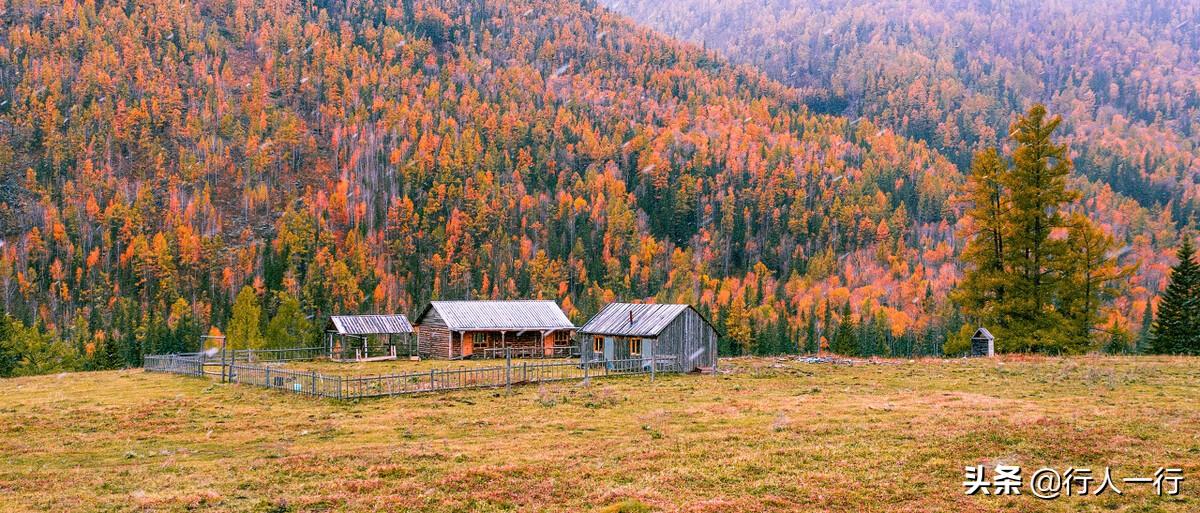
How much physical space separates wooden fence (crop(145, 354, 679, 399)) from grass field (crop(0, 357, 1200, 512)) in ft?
4.92

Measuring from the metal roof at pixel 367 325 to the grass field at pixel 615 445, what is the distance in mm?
25162

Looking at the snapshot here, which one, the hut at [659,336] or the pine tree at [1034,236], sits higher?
the pine tree at [1034,236]

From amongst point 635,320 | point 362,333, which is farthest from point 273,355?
point 635,320

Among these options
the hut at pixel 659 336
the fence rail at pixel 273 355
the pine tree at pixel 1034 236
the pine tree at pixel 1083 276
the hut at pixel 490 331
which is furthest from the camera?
the hut at pixel 490 331

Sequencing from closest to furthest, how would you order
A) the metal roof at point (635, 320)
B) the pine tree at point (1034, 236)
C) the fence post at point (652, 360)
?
the fence post at point (652, 360) < the pine tree at point (1034, 236) < the metal roof at point (635, 320)

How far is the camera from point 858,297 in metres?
182

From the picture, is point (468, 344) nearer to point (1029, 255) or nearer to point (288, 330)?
point (1029, 255)

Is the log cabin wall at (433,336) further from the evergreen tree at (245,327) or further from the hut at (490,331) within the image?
the evergreen tree at (245,327)

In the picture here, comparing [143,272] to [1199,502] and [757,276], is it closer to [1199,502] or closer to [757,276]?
[757,276]

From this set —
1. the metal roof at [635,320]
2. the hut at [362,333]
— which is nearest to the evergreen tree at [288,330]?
the hut at [362,333]

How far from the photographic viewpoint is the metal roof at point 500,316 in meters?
67.4

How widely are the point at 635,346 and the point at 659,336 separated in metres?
2.76

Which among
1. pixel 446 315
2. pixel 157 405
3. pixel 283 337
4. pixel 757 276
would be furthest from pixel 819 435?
pixel 757 276

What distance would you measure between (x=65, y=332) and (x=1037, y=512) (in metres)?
170
